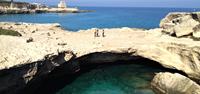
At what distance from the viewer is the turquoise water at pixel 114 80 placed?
27156 mm

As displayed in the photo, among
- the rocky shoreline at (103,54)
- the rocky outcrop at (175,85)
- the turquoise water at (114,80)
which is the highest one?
the rocky shoreline at (103,54)

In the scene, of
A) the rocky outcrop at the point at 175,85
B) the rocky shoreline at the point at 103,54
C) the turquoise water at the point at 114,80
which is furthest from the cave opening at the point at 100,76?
the rocky outcrop at the point at 175,85

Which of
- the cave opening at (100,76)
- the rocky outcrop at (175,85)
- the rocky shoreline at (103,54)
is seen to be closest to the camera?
the rocky shoreline at (103,54)

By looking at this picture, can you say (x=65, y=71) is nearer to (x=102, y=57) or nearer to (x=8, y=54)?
(x=102, y=57)

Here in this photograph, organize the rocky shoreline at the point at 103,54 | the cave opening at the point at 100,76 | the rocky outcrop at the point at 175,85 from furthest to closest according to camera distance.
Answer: the cave opening at the point at 100,76, the rocky outcrop at the point at 175,85, the rocky shoreline at the point at 103,54

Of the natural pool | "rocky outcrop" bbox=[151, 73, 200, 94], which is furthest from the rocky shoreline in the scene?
the natural pool

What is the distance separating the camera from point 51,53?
2438cm

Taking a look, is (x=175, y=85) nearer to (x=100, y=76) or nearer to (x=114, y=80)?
(x=114, y=80)

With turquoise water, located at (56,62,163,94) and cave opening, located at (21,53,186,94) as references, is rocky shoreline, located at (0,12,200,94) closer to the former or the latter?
cave opening, located at (21,53,186,94)

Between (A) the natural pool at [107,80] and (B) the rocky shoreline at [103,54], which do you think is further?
(A) the natural pool at [107,80]

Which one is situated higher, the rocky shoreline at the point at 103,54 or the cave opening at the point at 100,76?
the rocky shoreline at the point at 103,54

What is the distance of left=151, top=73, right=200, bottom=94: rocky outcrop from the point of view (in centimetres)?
2527

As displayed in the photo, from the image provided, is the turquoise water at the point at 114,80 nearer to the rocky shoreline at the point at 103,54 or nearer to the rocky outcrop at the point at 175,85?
the rocky outcrop at the point at 175,85

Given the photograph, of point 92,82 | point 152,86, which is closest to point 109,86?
point 92,82
